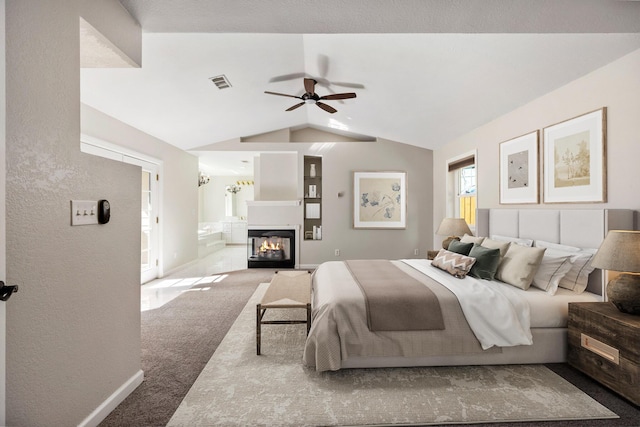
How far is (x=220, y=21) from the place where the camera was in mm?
1827

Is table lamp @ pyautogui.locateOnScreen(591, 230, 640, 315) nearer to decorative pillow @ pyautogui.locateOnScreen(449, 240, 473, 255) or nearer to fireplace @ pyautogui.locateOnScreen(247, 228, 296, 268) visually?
decorative pillow @ pyautogui.locateOnScreen(449, 240, 473, 255)

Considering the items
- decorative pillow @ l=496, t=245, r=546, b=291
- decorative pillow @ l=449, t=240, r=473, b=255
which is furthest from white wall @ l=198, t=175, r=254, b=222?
decorative pillow @ l=496, t=245, r=546, b=291

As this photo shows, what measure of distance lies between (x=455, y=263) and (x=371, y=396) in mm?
1523

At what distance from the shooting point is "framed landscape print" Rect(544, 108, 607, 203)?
2398mm

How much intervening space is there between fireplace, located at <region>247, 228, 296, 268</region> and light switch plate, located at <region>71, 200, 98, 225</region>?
4.28 m

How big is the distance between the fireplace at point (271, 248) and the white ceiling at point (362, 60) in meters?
2.08

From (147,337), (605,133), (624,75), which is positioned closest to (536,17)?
(624,75)

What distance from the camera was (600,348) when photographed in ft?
6.19

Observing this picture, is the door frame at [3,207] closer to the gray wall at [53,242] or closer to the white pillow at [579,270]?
the gray wall at [53,242]

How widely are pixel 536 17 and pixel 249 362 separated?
3090mm

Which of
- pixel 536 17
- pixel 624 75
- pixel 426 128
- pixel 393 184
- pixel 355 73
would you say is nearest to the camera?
pixel 536 17

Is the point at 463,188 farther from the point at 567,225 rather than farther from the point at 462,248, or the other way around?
the point at 567,225

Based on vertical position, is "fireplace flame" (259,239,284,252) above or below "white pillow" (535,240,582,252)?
below

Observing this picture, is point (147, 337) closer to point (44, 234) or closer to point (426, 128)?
point (44, 234)
